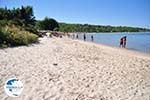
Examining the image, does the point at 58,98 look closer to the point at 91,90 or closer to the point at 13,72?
the point at 91,90

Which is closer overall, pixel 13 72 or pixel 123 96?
pixel 123 96

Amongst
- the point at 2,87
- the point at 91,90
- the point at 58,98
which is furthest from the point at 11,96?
the point at 91,90

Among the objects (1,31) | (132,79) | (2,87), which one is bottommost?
(132,79)

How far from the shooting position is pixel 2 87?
19.3 feet

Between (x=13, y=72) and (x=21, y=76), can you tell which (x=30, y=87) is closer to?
(x=21, y=76)

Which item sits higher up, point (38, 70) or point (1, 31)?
A: point (1, 31)

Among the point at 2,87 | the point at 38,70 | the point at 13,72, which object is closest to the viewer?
the point at 2,87

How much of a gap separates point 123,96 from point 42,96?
2.29 m

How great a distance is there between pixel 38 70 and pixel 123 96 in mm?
3402

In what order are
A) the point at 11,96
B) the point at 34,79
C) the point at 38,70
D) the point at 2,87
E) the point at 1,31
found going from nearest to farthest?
the point at 11,96, the point at 2,87, the point at 34,79, the point at 38,70, the point at 1,31
